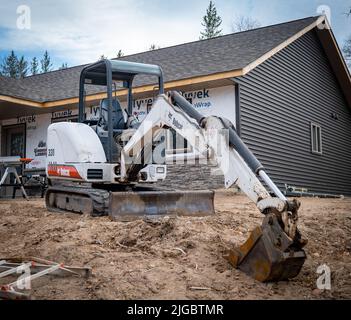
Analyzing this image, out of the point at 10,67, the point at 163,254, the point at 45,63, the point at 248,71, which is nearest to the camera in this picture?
the point at 163,254

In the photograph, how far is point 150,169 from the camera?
23.7ft

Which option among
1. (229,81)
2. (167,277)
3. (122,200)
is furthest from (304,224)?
(229,81)

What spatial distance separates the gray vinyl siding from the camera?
→ 556 inches

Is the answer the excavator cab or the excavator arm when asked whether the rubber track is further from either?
the excavator arm

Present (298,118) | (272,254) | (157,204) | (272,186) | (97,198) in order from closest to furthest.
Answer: (272,254) → (272,186) → (157,204) → (97,198) → (298,118)

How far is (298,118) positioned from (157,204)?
37.7 ft

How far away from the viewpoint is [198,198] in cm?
682

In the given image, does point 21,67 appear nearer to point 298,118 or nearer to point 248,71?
point 298,118

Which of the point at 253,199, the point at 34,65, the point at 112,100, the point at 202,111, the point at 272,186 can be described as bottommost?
the point at 253,199

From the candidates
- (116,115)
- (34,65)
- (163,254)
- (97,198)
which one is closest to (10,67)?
(34,65)
